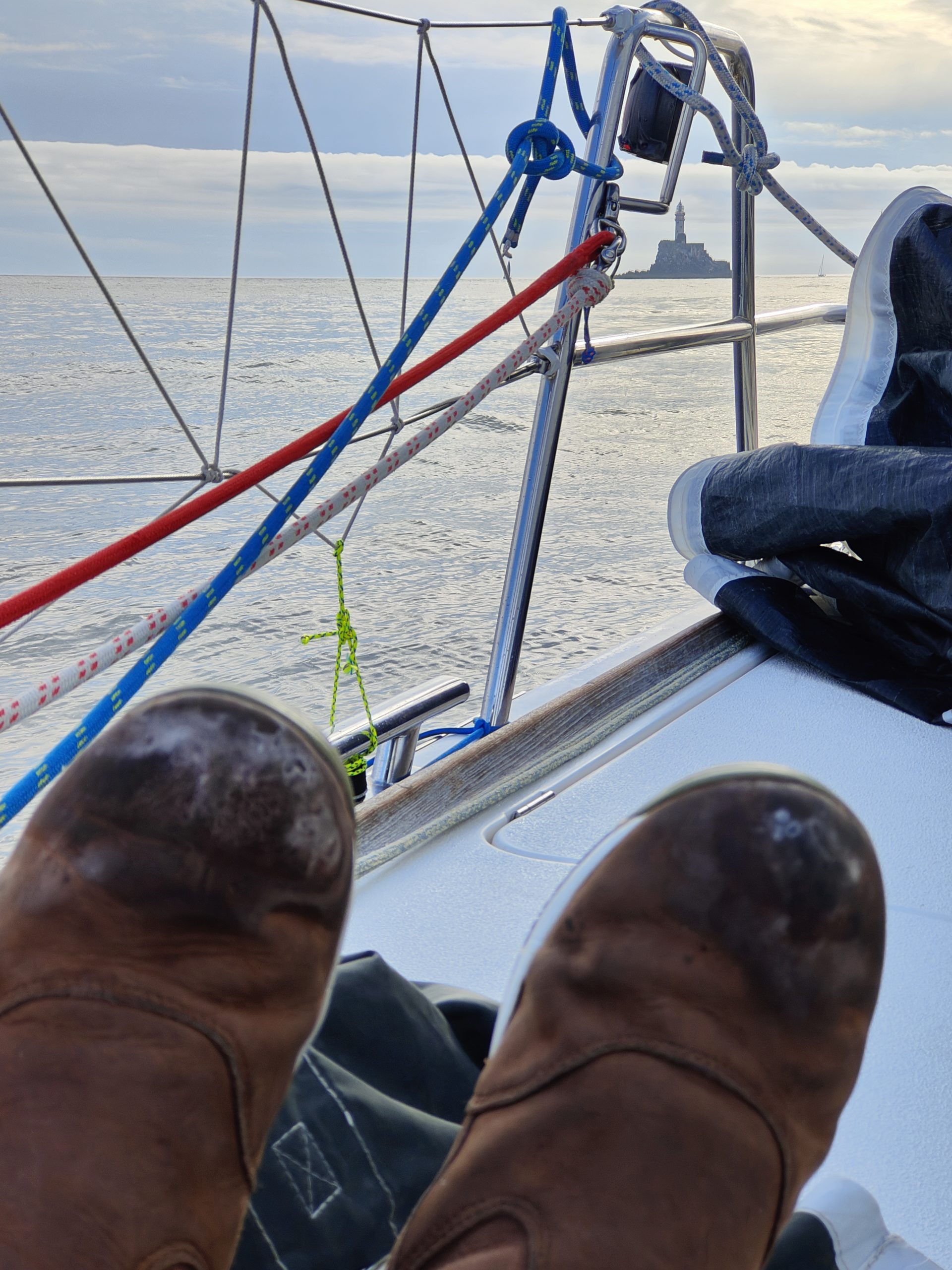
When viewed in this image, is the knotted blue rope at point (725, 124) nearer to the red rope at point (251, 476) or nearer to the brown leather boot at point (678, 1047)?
the red rope at point (251, 476)

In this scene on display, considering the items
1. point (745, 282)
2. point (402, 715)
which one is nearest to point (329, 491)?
point (745, 282)

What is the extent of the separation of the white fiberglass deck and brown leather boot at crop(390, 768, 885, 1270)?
0.13 meters

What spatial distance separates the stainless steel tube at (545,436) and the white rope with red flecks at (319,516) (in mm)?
36

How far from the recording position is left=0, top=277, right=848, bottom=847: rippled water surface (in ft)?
6.76

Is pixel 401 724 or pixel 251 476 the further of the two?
pixel 401 724

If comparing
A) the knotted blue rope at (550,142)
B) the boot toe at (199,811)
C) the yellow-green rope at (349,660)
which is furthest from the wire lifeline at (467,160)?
the boot toe at (199,811)

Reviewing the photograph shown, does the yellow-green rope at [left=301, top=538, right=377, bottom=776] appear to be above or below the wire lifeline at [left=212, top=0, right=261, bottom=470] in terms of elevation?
below

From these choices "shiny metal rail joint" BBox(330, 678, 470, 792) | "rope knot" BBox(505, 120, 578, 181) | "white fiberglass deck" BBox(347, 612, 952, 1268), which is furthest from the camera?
"shiny metal rail joint" BBox(330, 678, 470, 792)

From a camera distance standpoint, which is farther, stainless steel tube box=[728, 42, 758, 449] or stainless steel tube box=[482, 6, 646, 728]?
stainless steel tube box=[728, 42, 758, 449]

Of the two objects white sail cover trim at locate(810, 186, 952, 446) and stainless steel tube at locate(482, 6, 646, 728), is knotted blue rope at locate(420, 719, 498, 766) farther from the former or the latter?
white sail cover trim at locate(810, 186, 952, 446)

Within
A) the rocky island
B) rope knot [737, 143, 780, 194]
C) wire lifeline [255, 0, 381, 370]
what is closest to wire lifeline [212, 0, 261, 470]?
wire lifeline [255, 0, 381, 370]

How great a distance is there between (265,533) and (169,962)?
0.29 meters

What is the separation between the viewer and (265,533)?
585 mm

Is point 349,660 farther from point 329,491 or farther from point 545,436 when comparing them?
point 329,491
